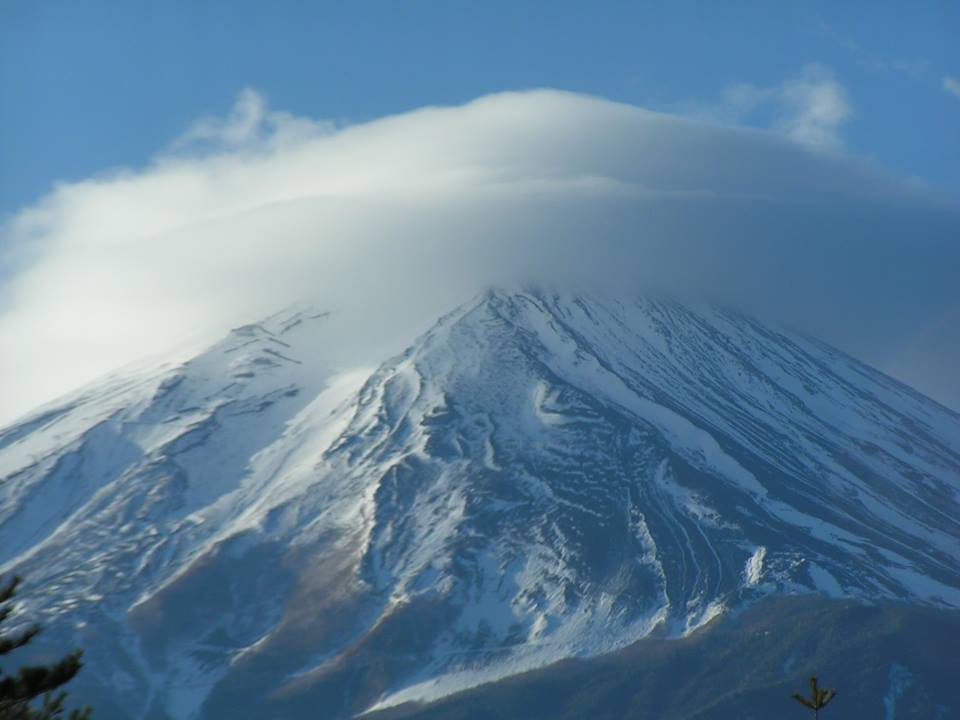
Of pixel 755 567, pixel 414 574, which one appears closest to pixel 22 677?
pixel 755 567

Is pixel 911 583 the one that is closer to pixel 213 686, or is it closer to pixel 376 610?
pixel 376 610

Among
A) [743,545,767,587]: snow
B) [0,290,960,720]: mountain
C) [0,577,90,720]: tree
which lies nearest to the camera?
[0,577,90,720]: tree

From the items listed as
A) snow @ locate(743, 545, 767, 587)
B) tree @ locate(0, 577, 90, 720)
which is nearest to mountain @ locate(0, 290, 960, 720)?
snow @ locate(743, 545, 767, 587)

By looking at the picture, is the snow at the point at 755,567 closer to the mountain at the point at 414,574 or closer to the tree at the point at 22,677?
the mountain at the point at 414,574

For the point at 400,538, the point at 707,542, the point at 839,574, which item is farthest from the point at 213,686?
the point at 839,574

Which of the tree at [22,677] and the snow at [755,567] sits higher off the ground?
the tree at [22,677]

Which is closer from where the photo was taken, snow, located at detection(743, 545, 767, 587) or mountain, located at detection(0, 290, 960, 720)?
mountain, located at detection(0, 290, 960, 720)

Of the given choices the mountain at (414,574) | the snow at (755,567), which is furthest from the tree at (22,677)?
the snow at (755,567)

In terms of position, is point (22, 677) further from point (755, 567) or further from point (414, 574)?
point (414, 574)

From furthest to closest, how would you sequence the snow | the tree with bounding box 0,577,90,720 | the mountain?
the snow, the mountain, the tree with bounding box 0,577,90,720

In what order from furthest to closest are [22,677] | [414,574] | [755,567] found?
1. [414,574]
2. [755,567]
3. [22,677]

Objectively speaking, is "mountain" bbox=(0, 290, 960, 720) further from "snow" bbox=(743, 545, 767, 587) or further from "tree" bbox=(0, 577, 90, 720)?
"tree" bbox=(0, 577, 90, 720)

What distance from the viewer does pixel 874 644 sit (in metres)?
159

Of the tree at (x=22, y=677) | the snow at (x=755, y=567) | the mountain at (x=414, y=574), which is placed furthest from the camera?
the snow at (x=755, y=567)
